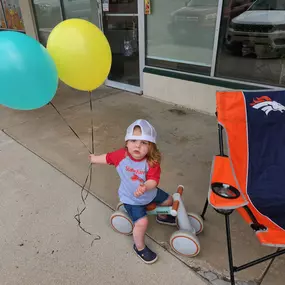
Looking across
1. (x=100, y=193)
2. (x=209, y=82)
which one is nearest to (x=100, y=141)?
(x=100, y=193)

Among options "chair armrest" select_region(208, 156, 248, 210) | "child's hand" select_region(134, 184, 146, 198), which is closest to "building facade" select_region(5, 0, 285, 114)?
"chair armrest" select_region(208, 156, 248, 210)

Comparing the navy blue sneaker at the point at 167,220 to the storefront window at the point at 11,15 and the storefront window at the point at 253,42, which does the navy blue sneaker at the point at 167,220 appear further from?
the storefront window at the point at 11,15

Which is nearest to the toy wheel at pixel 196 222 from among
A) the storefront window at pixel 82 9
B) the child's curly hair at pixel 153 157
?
the child's curly hair at pixel 153 157

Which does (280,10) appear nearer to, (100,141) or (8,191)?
(100,141)

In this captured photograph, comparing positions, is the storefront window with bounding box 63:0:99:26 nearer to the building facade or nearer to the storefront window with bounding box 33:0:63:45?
the building facade

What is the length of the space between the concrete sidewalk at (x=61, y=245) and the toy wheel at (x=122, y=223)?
49mm

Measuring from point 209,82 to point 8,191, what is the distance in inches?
106

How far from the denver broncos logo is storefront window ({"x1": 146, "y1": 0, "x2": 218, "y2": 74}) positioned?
6.16 feet

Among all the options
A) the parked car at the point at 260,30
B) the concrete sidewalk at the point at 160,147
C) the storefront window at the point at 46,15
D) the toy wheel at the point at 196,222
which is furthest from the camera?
the storefront window at the point at 46,15

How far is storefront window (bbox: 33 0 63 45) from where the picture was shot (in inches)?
221

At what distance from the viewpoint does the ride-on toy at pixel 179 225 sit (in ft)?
5.30

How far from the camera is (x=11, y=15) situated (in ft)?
24.8

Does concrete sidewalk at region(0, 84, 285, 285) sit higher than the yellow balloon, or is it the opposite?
the yellow balloon

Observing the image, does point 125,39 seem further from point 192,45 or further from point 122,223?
point 122,223
